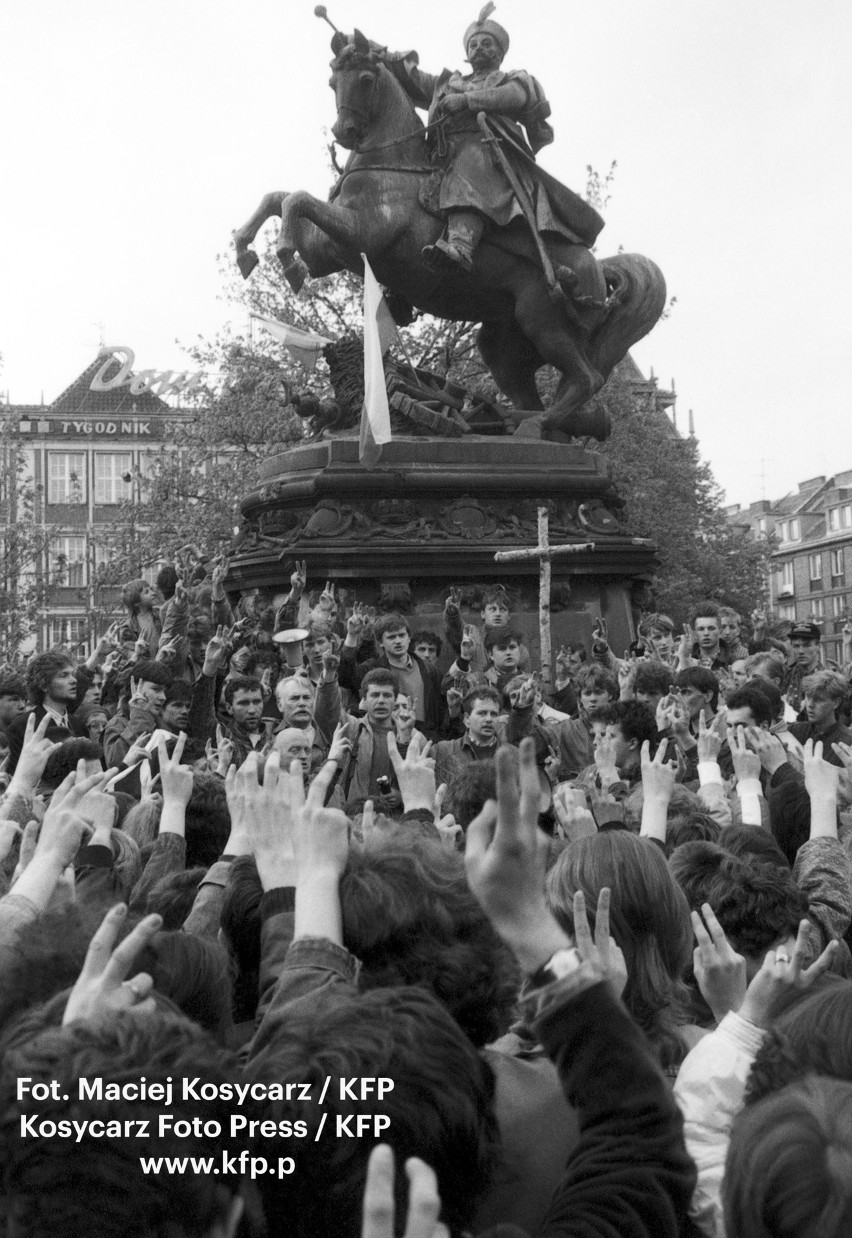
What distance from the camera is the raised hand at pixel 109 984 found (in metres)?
2.27

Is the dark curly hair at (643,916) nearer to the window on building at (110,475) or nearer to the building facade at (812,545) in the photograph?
the window on building at (110,475)

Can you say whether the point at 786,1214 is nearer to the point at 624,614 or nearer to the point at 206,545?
the point at 624,614

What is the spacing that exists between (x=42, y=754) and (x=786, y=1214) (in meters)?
3.22

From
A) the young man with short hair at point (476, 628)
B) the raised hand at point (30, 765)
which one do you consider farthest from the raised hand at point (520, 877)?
the young man with short hair at point (476, 628)

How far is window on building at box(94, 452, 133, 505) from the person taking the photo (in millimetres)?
76125

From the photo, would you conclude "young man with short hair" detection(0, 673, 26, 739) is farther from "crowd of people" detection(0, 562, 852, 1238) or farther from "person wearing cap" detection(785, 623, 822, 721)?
"person wearing cap" detection(785, 623, 822, 721)

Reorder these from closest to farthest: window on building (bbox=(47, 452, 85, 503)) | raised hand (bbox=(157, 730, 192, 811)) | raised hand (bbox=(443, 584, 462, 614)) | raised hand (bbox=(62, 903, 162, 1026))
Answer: raised hand (bbox=(62, 903, 162, 1026)) → raised hand (bbox=(157, 730, 192, 811)) → raised hand (bbox=(443, 584, 462, 614)) → window on building (bbox=(47, 452, 85, 503))

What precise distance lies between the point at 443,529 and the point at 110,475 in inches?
2442

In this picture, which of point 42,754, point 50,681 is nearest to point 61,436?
point 50,681

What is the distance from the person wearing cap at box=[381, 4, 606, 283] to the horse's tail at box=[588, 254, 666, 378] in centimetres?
54

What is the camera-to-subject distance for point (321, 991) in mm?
2500

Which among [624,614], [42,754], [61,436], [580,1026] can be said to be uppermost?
[61,436]

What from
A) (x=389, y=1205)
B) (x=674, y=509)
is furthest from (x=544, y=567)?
(x=674, y=509)

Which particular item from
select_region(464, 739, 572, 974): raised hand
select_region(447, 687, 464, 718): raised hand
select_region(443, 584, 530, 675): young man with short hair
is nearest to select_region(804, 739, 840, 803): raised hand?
select_region(464, 739, 572, 974): raised hand
